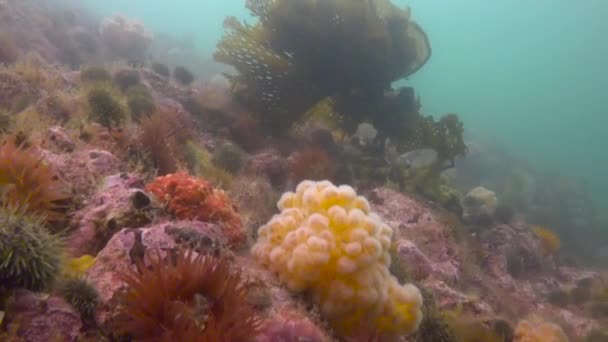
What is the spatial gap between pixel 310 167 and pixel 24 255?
630 cm

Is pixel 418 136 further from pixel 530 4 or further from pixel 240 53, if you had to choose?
pixel 530 4

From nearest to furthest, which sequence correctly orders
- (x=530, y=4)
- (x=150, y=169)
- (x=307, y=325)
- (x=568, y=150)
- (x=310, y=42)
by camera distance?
(x=307, y=325) → (x=150, y=169) → (x=310, y=42) → (x=568, y=150) → (x=530, y=4)

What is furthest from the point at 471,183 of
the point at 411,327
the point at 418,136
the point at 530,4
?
the point at 530,4

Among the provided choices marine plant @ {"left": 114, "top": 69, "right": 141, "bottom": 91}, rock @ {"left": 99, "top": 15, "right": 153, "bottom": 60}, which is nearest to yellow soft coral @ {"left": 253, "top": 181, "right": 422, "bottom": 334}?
marine plant @ {"left": 114, "top": 69, "right": 141, "bottom": 91}

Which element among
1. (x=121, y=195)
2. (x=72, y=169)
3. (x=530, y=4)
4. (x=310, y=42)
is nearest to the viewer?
(x=121, y=195)

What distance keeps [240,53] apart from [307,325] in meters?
8.62

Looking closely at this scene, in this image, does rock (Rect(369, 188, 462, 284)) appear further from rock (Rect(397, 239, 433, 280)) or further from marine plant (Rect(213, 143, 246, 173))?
marine plant (Rect(213, 143, 246, 173))

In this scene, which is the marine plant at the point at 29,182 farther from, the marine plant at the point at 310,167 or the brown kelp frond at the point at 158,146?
the marine plant at the point at 310,167

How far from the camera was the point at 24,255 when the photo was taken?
2363 millimetres

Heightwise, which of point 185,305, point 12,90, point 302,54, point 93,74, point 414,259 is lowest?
point 12,90

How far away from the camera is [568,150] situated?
102125 millimetres

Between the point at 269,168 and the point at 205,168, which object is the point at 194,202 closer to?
the point at 205,168

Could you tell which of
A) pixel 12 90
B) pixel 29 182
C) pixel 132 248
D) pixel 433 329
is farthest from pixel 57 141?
pixel 433 329

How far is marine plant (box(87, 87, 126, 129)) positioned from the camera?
6738mm
